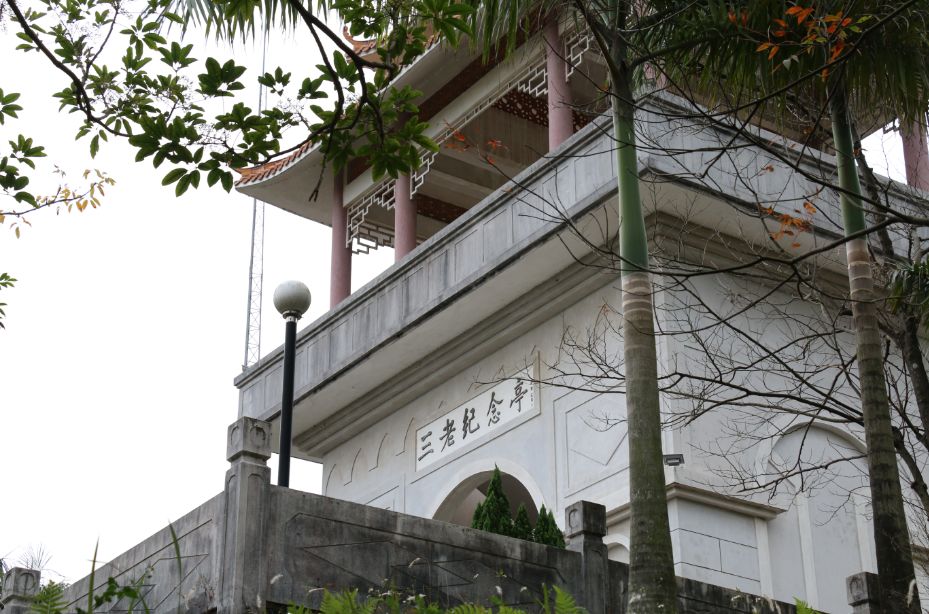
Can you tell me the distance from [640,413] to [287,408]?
5.77 metres

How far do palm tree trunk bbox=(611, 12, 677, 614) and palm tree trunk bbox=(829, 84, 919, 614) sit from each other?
49.7 inches

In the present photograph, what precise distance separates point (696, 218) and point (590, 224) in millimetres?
1116

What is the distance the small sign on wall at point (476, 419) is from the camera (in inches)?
624

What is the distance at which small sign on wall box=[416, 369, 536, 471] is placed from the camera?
52.0ft

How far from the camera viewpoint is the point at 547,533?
11781mm

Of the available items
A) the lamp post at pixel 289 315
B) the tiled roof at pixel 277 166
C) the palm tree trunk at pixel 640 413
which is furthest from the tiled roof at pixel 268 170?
the palm tree trunk at pixel 640 413

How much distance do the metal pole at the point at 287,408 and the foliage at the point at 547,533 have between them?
2309 millimetres

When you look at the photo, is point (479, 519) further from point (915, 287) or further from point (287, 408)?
point (915, 287)

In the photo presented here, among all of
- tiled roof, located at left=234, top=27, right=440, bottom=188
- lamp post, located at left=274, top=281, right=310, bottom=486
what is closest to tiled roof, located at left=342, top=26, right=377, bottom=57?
tiled roof, located at left=234, top=27, right=440, bottom=188

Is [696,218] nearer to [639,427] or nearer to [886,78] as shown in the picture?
[886,78]

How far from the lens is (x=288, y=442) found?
12.7 m

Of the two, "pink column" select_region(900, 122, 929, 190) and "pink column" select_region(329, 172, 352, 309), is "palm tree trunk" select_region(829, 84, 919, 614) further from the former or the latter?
"pink column" select_region(329, 172, 352, 309)

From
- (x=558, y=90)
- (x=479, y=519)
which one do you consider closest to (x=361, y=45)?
(x=558, y=90)


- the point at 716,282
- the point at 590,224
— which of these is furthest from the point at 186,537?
the point at 716,282
